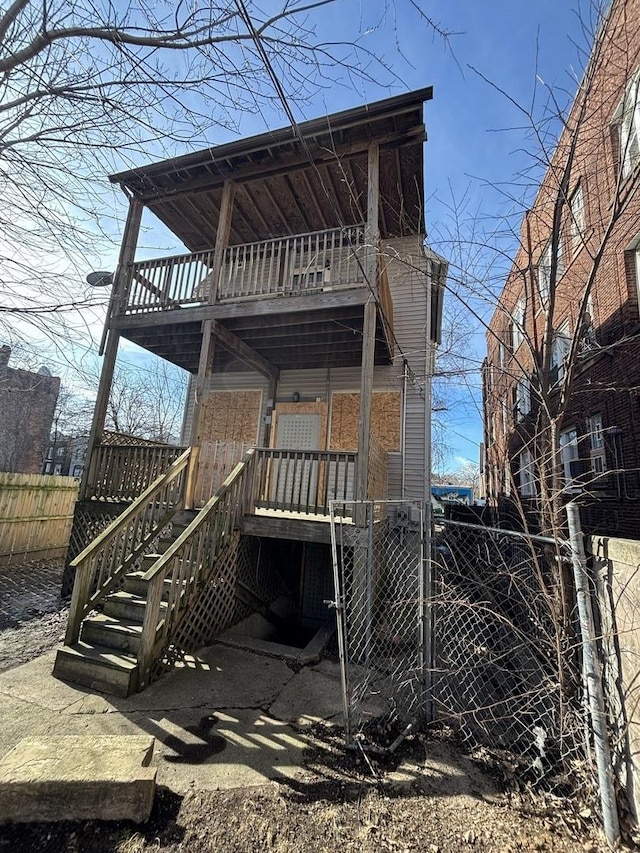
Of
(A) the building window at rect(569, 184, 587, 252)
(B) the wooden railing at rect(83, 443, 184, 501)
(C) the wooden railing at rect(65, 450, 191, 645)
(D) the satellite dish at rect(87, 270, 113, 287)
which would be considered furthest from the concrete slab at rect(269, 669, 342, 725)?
(D) the satellite dish at rect(87, 270, 113, 287)

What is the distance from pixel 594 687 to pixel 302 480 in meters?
4.32

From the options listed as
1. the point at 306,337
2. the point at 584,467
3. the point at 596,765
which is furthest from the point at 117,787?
the point at 584,467

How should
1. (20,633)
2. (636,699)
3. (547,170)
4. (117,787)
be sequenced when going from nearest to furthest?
1. (636,699)
2. (117,787)
3. (547,170)
4. (20,633)

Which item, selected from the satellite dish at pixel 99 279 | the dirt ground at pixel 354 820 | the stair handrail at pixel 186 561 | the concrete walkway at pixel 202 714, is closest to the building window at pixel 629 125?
the dirt ground at pixel 354 820

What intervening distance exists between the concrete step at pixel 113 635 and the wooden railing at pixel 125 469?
105 inches

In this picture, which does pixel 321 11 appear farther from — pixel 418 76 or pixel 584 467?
pixel 584 467

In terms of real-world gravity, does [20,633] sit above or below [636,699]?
below

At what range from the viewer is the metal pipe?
6.40 ft

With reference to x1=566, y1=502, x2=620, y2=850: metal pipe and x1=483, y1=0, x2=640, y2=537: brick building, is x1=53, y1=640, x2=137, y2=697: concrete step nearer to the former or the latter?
x1=566, y1=502, x2=620, y2=850: metal pipe

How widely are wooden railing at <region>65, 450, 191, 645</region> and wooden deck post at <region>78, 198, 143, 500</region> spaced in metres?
2.06

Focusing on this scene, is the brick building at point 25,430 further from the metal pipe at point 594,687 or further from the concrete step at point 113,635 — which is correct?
the metal pipe at point 594,687

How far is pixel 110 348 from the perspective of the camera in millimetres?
7324

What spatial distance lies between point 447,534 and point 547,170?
127 inches

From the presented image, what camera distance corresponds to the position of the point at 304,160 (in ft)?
22.2
